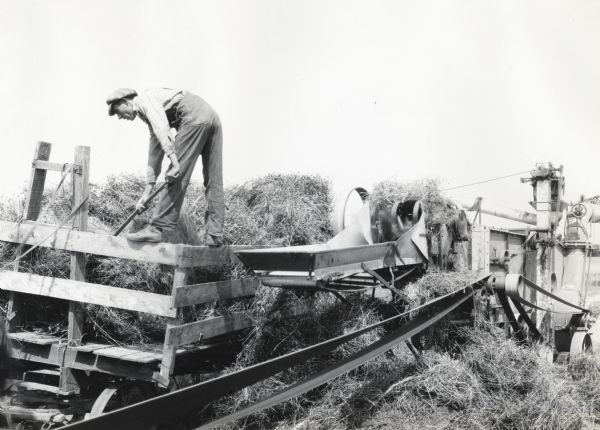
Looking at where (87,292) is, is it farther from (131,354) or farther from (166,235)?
(166,235)

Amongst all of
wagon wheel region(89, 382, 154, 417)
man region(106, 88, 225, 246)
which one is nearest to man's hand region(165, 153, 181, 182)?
man region(106, 88, 225, 246)

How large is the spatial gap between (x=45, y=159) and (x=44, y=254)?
35.7 inches

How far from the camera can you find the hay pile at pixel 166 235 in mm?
5191

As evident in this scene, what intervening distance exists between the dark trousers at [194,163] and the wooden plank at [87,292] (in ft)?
2.08

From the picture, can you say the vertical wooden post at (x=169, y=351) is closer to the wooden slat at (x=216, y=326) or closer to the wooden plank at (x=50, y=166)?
the wooden slat at (x=216, y=326)

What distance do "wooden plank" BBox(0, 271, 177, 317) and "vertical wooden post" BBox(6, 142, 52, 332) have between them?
0.43 ft

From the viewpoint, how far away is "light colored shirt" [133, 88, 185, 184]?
15.8ft

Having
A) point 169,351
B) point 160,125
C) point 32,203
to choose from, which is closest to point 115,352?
point 169,351

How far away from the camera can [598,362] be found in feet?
23.4

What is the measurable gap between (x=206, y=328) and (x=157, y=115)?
189 centimetres

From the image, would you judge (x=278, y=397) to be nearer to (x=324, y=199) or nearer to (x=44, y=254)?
(x=44, y=254)

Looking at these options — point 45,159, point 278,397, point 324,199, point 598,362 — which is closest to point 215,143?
point 45,159

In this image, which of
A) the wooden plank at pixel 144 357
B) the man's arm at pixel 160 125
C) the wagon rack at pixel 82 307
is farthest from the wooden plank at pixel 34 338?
the man's arm at pixel 160 125

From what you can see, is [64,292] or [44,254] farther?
[44,254]
